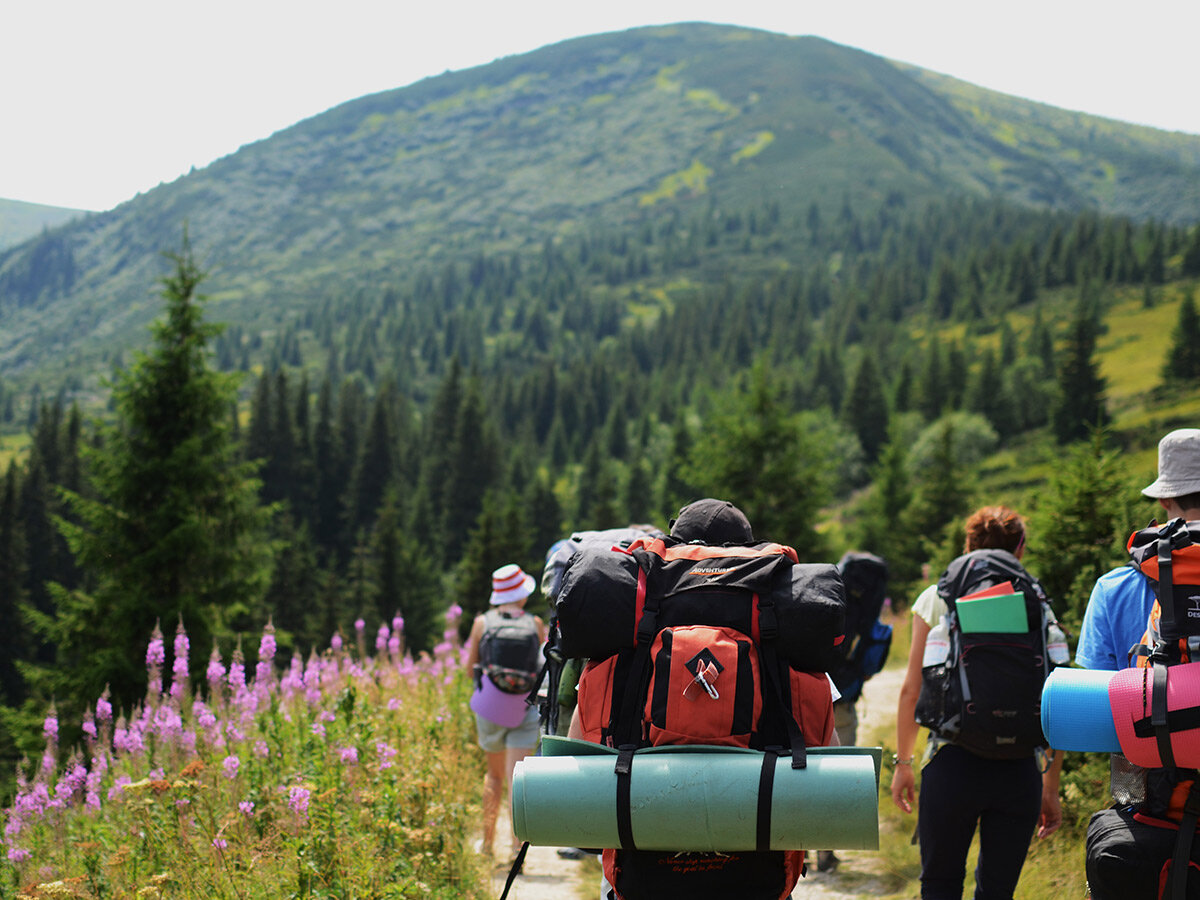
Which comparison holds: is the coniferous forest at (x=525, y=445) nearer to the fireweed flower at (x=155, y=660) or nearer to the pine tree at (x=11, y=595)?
the pine tree at (x=11, y=595)

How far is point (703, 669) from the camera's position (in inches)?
105

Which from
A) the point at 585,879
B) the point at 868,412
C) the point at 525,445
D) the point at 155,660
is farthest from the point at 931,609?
the point at 525,445

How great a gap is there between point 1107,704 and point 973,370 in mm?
103725

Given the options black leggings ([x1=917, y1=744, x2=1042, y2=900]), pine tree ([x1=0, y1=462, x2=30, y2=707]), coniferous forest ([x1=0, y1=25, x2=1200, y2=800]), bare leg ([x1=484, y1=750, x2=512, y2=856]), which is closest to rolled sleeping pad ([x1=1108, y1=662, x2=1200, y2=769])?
black leggings ([x1=917, y1=744, x2=1042, y2=900])

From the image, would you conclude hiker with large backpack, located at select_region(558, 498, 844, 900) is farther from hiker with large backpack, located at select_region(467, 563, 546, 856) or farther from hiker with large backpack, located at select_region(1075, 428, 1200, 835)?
hiker with large backpack, located at select_region(467, 563, 546, 856)

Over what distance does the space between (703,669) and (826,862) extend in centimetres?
418

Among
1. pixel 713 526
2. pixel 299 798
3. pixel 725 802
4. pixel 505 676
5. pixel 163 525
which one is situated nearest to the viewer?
pixel 725 802

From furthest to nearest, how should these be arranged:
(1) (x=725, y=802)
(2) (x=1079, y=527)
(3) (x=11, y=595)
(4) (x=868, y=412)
→ (4) (x=868, y=412), (3) (x=11, y=595), (2) (x=1079, y=527), (1) (x=725, y=802)

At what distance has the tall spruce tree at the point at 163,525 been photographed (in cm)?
1387

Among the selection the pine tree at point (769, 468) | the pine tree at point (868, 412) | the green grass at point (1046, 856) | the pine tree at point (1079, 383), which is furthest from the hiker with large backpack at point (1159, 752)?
the pine tree at point (868, 412)

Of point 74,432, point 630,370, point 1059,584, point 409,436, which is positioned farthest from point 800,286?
point 1059,584

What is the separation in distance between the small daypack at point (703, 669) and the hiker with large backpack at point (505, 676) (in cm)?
304

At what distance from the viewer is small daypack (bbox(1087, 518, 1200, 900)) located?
2.76m

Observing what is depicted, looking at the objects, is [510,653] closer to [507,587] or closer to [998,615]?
[507,587]
